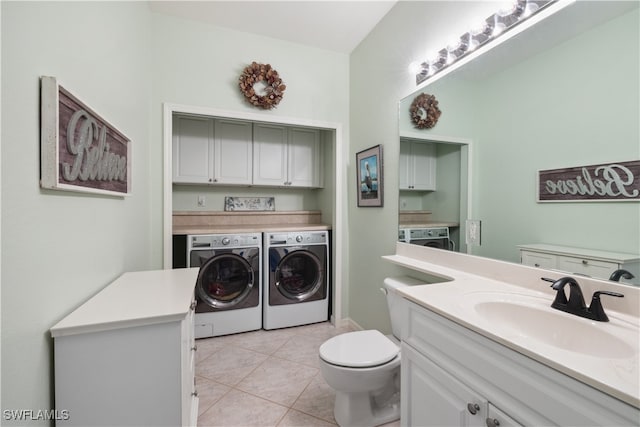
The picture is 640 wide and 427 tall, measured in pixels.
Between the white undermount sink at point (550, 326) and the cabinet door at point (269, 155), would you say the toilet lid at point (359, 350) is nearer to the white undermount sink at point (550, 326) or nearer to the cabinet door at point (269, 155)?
the white undermount sink at point (550, 326)

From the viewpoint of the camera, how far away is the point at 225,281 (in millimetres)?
2633

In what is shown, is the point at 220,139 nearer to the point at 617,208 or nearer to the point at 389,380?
the point at 389,380

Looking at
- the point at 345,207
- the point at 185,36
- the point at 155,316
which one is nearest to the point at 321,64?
the point at 185,36

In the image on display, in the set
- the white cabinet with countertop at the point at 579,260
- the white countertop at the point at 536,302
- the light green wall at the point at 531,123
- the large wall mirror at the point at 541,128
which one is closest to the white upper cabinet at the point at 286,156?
the light green wall at the point at 531,123

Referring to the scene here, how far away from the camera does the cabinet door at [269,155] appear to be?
3107mm

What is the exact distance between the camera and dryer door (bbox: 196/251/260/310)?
252 centimetres

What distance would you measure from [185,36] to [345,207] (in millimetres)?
2105

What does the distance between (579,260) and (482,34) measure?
1209 mm

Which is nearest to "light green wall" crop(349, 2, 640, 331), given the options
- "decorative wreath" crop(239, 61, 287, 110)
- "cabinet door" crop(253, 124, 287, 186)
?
"decorative wreath" crop(239, 61, 287, 110)

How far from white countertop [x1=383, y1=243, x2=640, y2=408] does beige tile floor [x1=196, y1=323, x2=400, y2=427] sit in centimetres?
108

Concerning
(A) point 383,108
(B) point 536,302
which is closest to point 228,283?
(A) point 383,108

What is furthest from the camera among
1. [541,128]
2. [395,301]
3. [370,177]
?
[370,177]

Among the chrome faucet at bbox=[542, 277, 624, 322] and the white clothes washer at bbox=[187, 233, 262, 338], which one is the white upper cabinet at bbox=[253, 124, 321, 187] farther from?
the chrome faucet at bbox=[542, 277, 624, 322]

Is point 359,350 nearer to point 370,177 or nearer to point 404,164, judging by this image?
point 404,164
